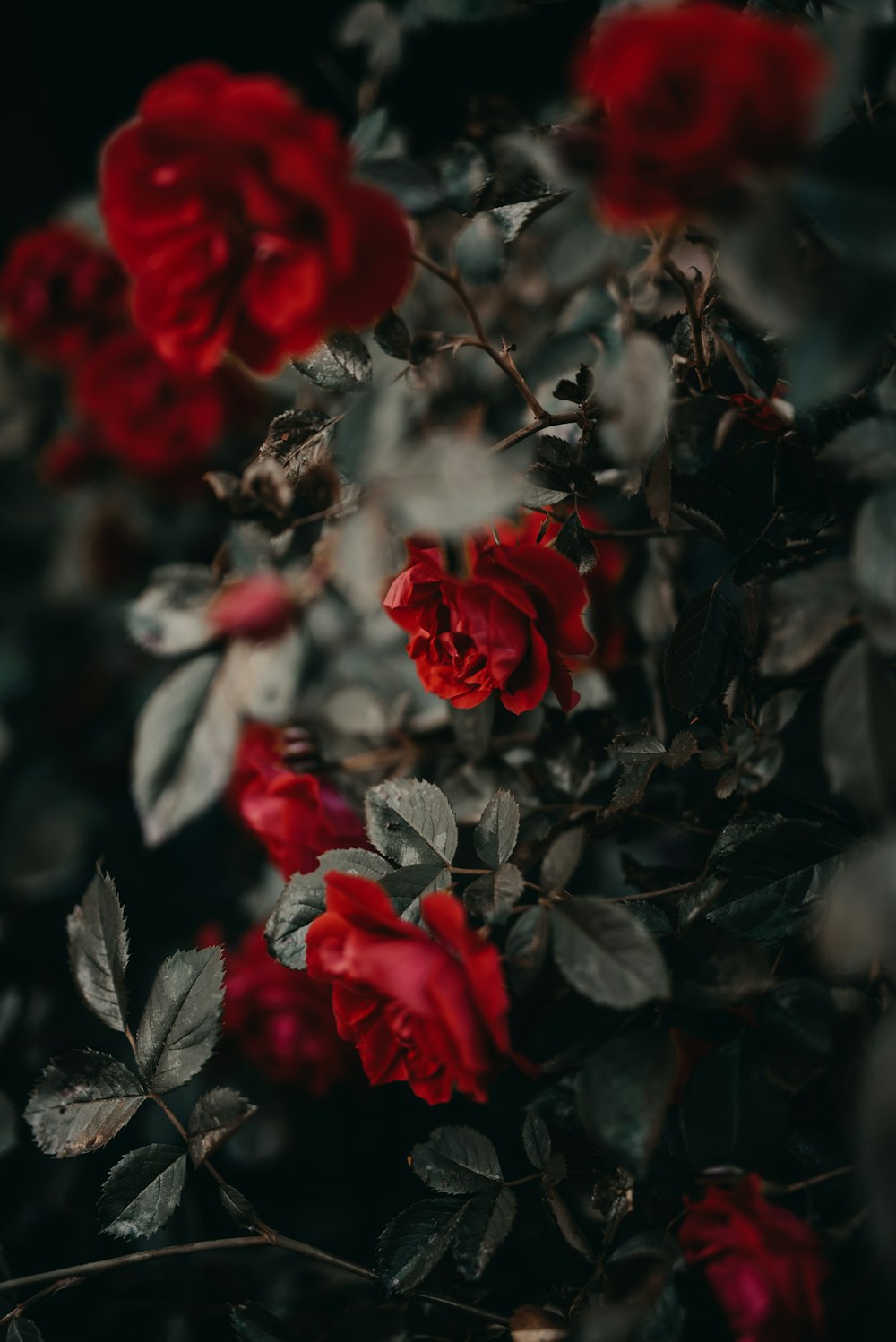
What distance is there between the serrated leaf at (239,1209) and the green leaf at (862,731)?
15.8 inches

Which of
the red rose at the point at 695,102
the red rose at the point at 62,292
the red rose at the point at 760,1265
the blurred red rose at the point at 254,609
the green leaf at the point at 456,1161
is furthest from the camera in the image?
the red rose at the point at 62,292

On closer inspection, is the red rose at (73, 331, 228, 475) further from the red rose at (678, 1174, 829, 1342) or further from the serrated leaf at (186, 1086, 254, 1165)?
the red rose at (678, 1174, 829, 1342)

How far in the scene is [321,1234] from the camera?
640 millimetres

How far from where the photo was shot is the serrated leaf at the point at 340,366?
481 mm

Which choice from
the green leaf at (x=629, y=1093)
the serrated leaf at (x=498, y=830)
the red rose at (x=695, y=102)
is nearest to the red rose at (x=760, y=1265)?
the green leaf at (x=629, y=1093)

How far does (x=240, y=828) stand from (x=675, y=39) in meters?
0.73

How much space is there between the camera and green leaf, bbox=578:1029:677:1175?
0.35 metres

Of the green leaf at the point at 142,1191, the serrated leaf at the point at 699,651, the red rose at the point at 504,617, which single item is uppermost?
the red rose at the point at 504,617

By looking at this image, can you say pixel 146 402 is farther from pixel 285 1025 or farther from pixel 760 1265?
pixel 760 1265

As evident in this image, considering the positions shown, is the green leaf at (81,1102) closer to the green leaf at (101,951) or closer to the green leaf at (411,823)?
the green leaf at (101,951)

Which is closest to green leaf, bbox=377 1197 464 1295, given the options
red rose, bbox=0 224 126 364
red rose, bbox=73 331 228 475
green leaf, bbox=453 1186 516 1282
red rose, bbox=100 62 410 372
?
green leaf, bbox=453 1186 516 1282

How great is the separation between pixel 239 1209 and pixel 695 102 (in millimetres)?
560

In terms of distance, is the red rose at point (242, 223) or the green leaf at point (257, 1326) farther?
the green leaf at point (257, 1326)

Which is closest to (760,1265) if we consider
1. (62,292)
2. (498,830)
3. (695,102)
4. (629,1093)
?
(629,1093)
